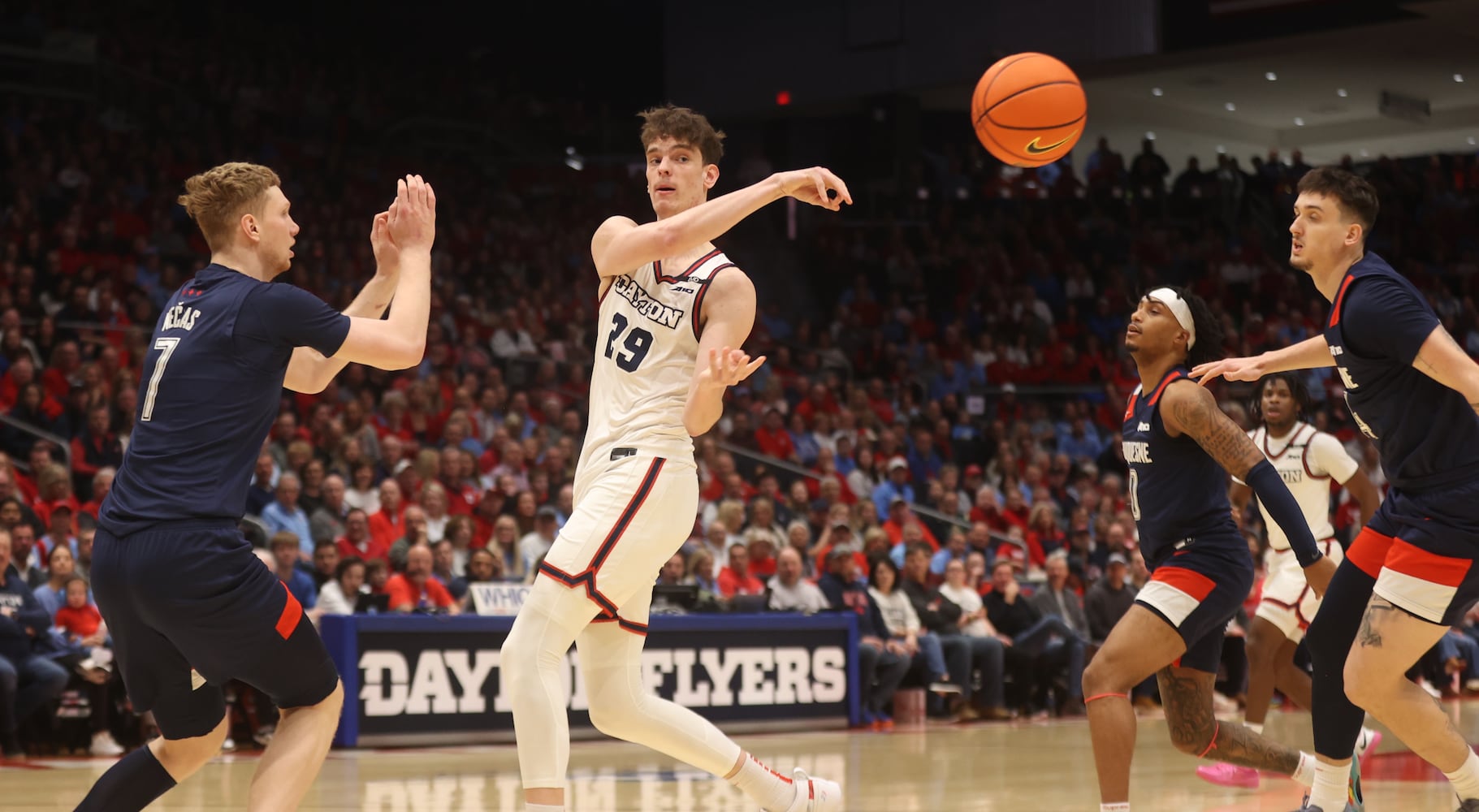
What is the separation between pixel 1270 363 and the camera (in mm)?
6012

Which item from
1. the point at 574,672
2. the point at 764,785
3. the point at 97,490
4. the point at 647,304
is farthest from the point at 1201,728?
the point at 97,490

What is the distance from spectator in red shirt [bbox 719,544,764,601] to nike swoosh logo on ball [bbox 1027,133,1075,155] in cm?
585

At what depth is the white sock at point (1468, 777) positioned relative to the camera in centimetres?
562

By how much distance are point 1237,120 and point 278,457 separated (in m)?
19.1

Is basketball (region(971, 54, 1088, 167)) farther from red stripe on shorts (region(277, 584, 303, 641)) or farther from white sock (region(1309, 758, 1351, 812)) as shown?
red stripe on shorts (region(277, 584, 303, 641))

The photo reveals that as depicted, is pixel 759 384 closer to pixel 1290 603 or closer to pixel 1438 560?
pixel 1290 603

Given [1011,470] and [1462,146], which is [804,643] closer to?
[1011,470]

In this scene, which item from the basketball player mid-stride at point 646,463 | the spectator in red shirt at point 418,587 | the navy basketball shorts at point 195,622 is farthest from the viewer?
the spectator in red shirt at point 418,587

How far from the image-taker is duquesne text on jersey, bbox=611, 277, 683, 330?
5.11 meters

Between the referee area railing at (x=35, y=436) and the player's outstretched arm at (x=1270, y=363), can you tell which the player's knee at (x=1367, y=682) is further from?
the referee area railing at (x=35, y=436)

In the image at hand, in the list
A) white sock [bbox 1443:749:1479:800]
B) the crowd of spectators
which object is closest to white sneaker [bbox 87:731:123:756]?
the crowd of spectators

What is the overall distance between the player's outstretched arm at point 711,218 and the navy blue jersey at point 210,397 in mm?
1037

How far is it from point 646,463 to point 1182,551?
2247 millimetres

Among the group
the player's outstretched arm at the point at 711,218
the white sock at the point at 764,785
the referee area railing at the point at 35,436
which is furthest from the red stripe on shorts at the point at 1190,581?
the referee area railing at the point at 35,436
